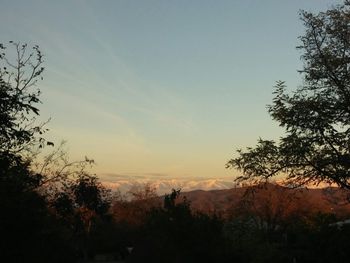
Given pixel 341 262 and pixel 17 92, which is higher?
pixel 17 92

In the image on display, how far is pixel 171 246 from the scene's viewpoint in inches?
997

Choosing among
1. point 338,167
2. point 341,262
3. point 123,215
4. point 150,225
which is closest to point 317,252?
point 341,262

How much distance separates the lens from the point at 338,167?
20.2 metres

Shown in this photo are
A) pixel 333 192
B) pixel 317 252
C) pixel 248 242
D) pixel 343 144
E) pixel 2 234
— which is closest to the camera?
pixel 2 234

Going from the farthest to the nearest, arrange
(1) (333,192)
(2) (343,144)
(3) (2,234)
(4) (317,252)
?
(4) (317,252) < (1) (333,192) < (2) (343,144) < (3) (2,234)

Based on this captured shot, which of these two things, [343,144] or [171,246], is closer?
[343,144]

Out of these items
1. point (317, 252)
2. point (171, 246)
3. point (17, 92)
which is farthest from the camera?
point (171, 246)

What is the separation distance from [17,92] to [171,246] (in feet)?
37.6

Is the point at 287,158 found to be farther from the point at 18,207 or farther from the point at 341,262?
the point at 18,207

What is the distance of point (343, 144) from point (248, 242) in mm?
12247

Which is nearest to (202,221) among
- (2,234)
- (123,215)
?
(2,234)

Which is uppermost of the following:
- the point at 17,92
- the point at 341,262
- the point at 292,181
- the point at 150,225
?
the point at 17,92

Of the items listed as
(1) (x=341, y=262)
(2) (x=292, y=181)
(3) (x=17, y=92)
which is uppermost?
(3) (x=17, y=92)

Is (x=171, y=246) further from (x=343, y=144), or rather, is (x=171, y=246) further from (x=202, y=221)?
(x=343, y=144)
